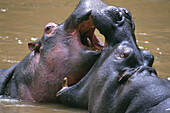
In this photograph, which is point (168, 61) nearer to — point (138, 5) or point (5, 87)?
point (5, 87)

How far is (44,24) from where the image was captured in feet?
29.4

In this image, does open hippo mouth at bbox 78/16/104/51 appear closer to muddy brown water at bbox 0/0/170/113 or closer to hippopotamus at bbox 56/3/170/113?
hippopotamus at bbox 56/3/170/113

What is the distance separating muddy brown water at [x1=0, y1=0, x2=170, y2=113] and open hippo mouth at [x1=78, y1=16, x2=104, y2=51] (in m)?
0.68

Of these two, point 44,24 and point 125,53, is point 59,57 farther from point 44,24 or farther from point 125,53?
point 44,24

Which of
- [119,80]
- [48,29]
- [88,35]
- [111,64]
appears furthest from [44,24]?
[119,80]

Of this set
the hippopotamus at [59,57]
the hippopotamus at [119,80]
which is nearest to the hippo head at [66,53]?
the hippopotamus at [59,57]

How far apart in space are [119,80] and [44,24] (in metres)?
6.26

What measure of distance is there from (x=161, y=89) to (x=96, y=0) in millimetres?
1401

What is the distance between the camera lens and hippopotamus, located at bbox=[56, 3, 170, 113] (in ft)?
8.86

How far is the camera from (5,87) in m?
4.35

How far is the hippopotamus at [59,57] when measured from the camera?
12.1 ft

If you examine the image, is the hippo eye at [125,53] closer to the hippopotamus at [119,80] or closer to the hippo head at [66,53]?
the hippopotamus at [119,80]

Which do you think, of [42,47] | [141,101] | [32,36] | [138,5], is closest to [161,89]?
[141,101]

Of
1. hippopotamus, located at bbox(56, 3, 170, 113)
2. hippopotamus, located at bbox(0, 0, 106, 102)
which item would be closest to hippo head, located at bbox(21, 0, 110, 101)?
hippopotamus, located at bbox(0, 0, 106, 102)
